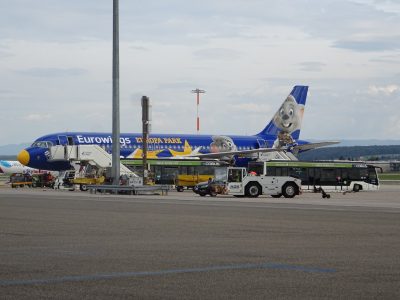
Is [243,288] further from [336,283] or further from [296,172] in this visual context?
[296,172]

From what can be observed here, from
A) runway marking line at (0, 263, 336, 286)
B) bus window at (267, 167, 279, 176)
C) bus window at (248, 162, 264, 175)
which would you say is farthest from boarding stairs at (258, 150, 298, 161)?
runway marking line at (0, 263, 336, 286)

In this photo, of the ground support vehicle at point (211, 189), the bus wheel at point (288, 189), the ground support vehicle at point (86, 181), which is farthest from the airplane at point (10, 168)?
the bus wheel at point (288, 189)

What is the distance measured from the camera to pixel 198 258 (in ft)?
57.0

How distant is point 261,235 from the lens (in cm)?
2359

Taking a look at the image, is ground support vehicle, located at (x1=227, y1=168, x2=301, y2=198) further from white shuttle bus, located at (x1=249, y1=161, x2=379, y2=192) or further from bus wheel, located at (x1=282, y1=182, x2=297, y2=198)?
white shuttle bus, located at (x1=249, y1=161, x2=379, y2=192)

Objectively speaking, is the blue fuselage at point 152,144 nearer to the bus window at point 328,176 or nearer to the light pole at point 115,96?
A: the bus window at point 328,176

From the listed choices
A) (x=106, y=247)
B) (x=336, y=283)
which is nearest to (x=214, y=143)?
(x=106, y=247)

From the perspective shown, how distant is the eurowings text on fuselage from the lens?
265 ft

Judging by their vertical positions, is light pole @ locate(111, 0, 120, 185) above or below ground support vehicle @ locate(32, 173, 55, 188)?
above

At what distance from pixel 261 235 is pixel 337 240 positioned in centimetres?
235

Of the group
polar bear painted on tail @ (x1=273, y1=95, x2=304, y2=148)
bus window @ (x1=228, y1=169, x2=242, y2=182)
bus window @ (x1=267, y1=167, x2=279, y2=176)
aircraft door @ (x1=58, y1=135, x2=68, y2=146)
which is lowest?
bus window @ (x1=228, y1=169, x2=242, y2=182)

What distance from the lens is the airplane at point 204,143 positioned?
80.7 metres

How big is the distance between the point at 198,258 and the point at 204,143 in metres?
71.3

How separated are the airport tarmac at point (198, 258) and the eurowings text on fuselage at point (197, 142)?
50640 millimetres
